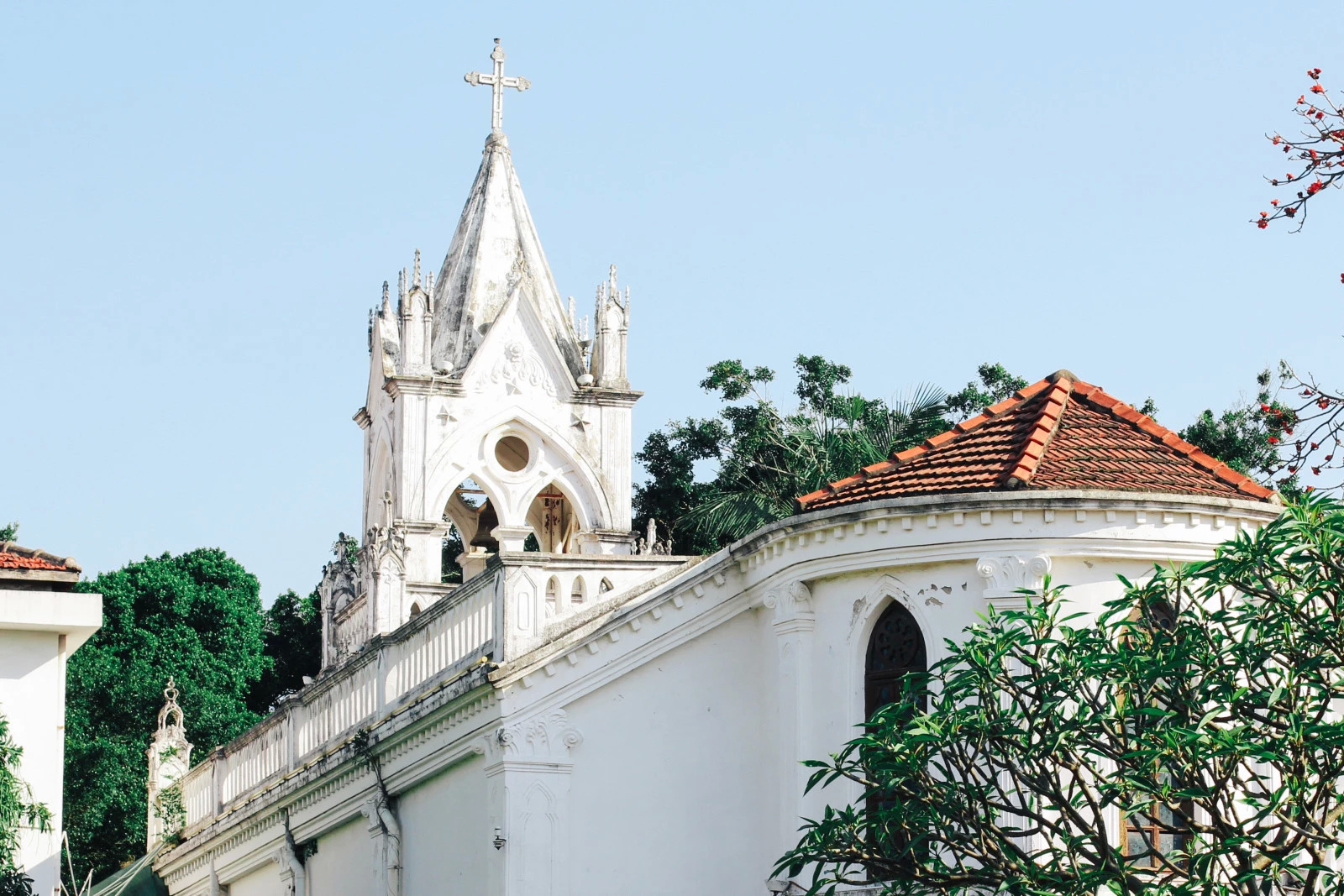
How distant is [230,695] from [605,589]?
33949mm

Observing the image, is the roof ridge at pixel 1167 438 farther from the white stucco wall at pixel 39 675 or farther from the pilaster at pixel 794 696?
the white stucco wall at pixel 39 675

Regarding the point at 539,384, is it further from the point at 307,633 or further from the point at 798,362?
the point at 307,633

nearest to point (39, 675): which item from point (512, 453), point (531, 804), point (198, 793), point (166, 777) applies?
point (531, 804)

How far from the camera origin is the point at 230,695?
56.1 meters

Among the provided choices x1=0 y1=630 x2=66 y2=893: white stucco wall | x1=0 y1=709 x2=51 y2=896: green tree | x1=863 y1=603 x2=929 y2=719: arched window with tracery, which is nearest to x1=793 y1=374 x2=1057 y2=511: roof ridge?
x1=863 y1=603 x2=929 y2=719: arched window with tracery

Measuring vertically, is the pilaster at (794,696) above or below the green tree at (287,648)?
below

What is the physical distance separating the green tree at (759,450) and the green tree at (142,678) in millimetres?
12786

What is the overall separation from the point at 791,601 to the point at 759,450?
23697 mm

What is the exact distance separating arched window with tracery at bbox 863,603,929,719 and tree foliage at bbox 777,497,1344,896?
214 inches

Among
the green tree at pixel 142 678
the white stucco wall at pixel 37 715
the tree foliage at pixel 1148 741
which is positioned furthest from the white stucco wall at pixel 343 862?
the green tree at pixel 142 678

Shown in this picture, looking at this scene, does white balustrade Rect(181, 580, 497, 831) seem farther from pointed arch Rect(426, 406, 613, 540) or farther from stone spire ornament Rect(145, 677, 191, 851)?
pointed arch Rect(426, 406, 613, 540)

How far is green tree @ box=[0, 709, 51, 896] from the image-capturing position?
22.0 meters

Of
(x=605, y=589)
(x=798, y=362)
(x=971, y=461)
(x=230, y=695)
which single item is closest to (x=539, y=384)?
(x=605, y=589)

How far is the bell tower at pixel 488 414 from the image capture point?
1264 inches
